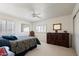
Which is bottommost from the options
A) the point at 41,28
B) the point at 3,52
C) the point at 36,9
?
the point at 3,52

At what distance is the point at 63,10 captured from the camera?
214cm

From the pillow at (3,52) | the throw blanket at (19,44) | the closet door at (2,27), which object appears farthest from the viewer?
the throw blanket at (19,44)

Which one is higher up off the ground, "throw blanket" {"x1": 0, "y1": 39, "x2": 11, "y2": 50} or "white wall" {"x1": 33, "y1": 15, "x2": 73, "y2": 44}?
"white wall" {"x1": 33, "y1": 15, "x2": 73, "y2": 44}

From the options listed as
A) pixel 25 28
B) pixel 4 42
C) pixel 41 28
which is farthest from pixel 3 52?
pixel 41 28

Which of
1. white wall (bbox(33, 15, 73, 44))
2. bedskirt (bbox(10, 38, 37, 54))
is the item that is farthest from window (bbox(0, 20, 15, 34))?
white wall (bbox(33, 15, 73, 44))

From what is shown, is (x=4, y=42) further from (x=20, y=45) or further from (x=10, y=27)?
(x=20, y=45)

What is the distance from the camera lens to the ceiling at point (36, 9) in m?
1.90

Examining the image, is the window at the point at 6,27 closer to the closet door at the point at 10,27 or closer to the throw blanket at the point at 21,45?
the closet door at the point at 10,27

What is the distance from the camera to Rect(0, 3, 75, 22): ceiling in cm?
190

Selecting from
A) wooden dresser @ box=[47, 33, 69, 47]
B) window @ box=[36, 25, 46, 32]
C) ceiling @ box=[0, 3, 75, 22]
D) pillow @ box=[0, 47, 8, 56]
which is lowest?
pillow @ box=[0, 47, 8, 56]

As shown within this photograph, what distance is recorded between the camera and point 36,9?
2051 mm

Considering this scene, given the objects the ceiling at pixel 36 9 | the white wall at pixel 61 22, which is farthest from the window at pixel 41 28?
the ceiling at pixel 36 9

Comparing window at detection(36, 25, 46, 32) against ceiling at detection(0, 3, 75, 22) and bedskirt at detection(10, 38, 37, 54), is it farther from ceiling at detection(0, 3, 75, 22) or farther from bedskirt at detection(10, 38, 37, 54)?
bedskirt at detection(10, 38, 37, 54)

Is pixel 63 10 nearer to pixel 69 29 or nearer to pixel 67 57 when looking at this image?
pixel 69 29
